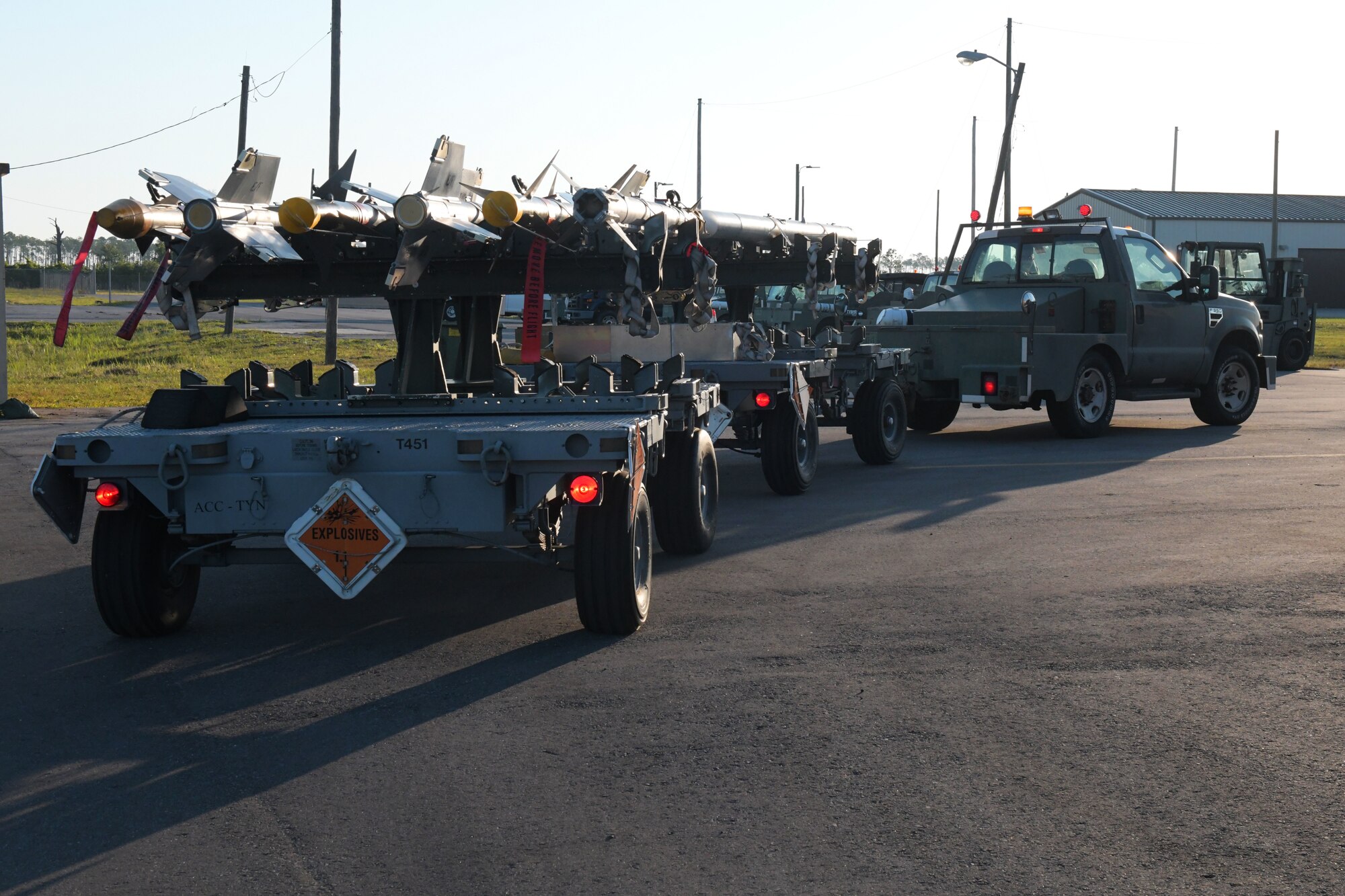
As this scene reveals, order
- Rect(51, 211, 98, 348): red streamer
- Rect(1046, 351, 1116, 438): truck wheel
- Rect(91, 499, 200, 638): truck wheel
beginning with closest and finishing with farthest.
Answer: Rect(91, 499, 200, 638): truck wheel < Rect(51, 211, 98, 348): red streamer < Rect(1046, 351, 1116, 438): truck wheel

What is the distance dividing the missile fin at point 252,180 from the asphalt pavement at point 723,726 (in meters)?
2.32

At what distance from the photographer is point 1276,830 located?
476cm

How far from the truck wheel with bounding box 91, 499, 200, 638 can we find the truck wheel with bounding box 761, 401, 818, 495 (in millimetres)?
6101

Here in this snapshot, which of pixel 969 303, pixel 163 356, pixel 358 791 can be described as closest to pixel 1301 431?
pixel 969 303

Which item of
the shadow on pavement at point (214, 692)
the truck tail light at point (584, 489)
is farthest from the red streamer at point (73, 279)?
the truck tail light at point (584, 489)

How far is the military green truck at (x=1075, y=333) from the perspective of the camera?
16.6 meters

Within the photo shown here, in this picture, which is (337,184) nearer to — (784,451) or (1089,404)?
(784,451)

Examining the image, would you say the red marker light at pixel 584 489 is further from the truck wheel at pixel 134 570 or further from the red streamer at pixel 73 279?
the red streamer at pixel 73 279

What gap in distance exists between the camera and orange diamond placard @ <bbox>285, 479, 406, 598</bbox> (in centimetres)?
686

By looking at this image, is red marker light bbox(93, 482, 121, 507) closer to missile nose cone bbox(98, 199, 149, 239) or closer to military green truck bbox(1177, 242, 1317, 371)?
missile nose cone bbox(98, 199, 149, 239)

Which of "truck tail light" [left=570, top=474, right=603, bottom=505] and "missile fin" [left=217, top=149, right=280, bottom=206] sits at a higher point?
"missile fin" [left=217, top=149, right=280, bottom=206]

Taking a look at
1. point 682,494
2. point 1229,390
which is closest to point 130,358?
point 1229,390

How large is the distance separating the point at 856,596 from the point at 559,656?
6.83 ft

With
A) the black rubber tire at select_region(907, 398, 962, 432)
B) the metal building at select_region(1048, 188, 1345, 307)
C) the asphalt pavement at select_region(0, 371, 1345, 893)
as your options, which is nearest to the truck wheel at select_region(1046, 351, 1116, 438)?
the black rubber tire at select_region(907, 398, 962, 432)
